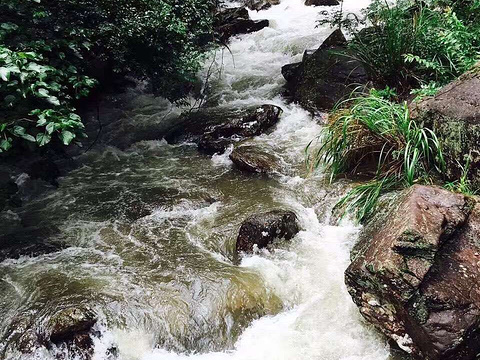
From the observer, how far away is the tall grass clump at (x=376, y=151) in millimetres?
4177

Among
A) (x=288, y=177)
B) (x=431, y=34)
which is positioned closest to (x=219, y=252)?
(x=288, y=177)

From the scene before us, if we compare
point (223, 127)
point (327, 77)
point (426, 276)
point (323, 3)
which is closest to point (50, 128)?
point (426, 276)

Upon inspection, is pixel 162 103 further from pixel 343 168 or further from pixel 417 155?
pixel 417 155

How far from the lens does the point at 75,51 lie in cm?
423

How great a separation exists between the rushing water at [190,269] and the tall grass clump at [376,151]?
14.1 inches

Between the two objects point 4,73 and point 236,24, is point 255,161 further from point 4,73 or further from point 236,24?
point 236,24

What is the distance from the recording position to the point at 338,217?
4371 mm

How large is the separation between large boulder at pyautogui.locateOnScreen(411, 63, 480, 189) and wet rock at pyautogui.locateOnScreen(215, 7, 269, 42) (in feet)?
23.1

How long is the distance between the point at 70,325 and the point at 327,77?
18.3 ft

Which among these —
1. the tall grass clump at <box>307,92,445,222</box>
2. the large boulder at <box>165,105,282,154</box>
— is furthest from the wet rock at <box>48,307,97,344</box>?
the large boulder at <box>165,105,282,154</box>

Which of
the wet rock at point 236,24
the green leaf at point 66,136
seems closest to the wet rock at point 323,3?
the wet rock at point 236,24

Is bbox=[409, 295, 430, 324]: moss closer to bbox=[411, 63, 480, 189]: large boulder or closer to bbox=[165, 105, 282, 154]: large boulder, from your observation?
bbox=[411, 63, 480, 189]: large boulder

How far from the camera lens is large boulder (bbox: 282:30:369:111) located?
6.75 meters

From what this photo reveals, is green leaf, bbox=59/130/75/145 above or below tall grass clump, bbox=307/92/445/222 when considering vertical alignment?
above
